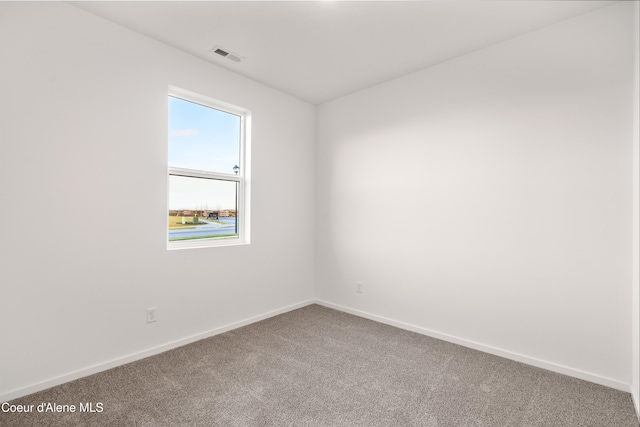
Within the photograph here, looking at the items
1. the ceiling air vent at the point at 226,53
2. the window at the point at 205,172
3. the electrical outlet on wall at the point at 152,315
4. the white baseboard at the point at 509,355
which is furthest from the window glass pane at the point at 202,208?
the white baseboard at the point at 509,355

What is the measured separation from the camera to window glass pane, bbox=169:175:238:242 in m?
2.92

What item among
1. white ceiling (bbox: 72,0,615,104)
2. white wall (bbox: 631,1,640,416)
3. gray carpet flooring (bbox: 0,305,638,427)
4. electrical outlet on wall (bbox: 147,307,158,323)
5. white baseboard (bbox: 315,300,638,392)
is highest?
white ceiling (bbox: 72,0,615,104)

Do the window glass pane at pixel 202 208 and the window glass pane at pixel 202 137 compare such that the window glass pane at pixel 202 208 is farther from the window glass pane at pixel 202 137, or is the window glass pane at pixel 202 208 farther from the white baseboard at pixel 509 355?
the white baseboard at pixel 509 355

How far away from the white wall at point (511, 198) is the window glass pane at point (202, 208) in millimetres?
1440

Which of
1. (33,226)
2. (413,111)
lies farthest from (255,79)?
(33,226)

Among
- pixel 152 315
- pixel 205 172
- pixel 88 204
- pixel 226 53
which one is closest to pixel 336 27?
pixel 226 53

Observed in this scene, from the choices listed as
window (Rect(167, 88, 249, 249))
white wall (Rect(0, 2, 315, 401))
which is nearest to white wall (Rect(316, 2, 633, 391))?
window (Rect(167, 88, 249, 249))

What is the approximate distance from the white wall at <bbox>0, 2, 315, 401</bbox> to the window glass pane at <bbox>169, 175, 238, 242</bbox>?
0.72 feet

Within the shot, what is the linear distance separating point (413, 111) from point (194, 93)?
216cm

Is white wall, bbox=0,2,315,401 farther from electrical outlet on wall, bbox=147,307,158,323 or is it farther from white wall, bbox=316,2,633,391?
white wall, bbox=316,2,633,391

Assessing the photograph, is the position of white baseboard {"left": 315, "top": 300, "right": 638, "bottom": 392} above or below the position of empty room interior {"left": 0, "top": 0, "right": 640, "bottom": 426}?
below

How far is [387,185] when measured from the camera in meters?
3.40

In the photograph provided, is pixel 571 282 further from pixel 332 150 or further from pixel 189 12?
pixel 189 12

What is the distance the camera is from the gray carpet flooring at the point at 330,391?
5.94ft
